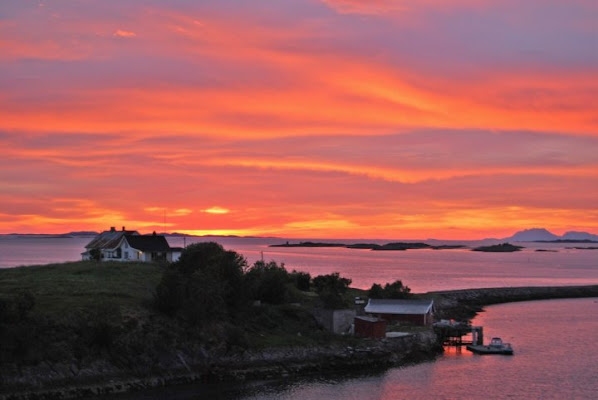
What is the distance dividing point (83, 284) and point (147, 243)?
1092 inches

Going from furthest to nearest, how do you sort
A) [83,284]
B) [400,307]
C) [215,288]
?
[400,307] → [83,284] → [215,288]

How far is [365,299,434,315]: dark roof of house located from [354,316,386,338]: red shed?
1404 centimetres

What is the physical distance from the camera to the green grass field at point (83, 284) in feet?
204

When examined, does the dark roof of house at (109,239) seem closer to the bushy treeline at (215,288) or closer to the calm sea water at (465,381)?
the bushy treeline at (215,288)

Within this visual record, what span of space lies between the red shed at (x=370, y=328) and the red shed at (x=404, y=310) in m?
13.7

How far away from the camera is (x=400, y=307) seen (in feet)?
283

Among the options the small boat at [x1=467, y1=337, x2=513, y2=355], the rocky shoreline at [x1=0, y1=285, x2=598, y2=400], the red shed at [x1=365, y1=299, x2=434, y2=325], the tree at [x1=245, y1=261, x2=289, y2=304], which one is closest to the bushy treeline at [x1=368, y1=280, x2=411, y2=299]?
the red shed at [x1=365, y1=299, x2=434, y2=325]

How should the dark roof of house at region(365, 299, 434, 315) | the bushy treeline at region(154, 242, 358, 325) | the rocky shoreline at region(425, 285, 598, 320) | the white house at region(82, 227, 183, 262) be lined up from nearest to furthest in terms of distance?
the bushy treeline at region(154, 242, 358, 325), the dark roof of house at region(365, 299, 434, 315), the white house at region(82, 227, 183, 262), the rocky shoreline at region(425, 285, 598, 320)

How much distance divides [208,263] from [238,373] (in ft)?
58.5

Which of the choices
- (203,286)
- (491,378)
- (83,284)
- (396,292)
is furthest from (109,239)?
(491,378)

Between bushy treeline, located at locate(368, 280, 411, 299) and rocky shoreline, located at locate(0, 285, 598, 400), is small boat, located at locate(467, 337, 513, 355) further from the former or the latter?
bushy treeline, located at locate(368, 280, 411, 299)

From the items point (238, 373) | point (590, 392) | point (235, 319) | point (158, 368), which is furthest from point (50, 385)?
point (590, 392)

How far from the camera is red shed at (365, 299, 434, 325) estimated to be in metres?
85.0

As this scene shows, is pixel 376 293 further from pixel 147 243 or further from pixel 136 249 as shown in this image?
pixel 136 249
